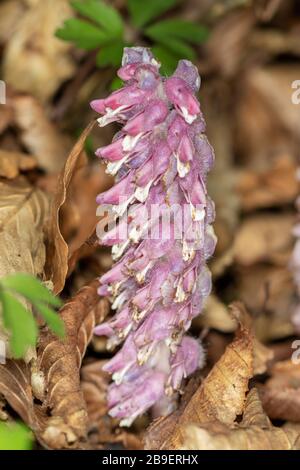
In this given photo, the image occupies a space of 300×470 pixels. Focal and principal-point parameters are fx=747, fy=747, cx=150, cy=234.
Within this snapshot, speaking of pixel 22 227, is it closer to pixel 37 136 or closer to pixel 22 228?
pixel 22 228

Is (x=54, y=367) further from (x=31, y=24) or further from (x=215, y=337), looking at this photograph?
(x=31, y=24)

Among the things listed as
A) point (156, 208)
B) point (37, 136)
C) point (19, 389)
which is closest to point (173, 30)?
point (37, 136)

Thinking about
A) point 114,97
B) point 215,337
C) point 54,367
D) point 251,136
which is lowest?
point 215,337

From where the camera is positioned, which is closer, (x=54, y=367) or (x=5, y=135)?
(x=54, y=367)

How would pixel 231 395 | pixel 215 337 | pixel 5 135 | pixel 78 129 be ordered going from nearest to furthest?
pixel 231 395 → pixel 215 337 → pixel 5 135 → pixel 78 129

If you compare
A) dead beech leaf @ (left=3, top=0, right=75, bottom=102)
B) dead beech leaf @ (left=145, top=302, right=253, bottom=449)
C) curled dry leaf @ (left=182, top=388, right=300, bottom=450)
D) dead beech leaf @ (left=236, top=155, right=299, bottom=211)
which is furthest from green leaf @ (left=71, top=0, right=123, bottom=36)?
curled dry leaf @ (left=182, top=388, right=300, bottom=450)
